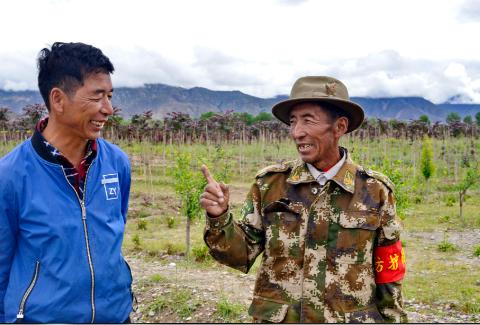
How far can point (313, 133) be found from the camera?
7.64 feet

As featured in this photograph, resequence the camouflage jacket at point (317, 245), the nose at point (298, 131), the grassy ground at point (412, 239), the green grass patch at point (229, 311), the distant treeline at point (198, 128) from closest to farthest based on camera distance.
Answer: the camouflage jacket at point (317, 245) → the nose at point (298, 131) → the green grass patch at point (229, 311) → the grassy ground at point (412, 239) → the distant treeline at point (198, 128)

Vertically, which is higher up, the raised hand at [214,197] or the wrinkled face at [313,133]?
the wrinkled face at [313,133]

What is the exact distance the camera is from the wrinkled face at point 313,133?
92.0 inches

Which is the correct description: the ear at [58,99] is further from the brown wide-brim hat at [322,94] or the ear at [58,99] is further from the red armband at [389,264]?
the red armband at [389,264]

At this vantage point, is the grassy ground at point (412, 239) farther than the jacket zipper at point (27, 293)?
Yes

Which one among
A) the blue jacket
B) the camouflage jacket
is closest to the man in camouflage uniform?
the camouflage jacket

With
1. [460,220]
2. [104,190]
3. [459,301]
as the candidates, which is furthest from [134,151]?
[104,190]

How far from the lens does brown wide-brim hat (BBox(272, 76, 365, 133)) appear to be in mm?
2326

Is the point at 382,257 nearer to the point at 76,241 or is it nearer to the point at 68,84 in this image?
the point at 76,241

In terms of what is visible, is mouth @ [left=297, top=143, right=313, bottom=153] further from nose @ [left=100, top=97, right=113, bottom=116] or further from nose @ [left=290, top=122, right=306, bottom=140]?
nose @ [left=100, top=97, right=113, bottom=116]

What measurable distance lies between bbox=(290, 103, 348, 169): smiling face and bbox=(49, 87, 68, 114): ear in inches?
43.9

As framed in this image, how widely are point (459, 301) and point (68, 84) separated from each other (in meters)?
6.27

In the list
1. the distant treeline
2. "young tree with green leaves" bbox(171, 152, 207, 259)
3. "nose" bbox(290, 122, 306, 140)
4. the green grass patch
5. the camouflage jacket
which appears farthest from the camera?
the distant treeline

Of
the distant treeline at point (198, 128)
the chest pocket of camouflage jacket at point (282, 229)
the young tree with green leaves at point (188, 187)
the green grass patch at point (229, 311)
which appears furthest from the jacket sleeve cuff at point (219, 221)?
the distant treeline at point (198, 128)
